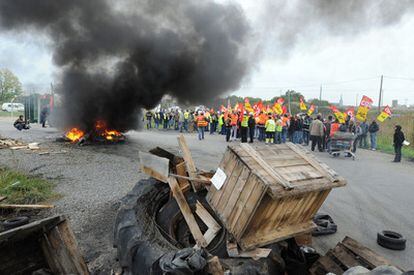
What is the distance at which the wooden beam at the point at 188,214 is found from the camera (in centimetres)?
366

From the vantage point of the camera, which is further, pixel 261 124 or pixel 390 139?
pixel 390 139

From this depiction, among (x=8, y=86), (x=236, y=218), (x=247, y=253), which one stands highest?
(x=8, y=86)

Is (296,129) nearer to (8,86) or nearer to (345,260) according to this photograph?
(345,260)

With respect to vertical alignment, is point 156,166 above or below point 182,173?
above

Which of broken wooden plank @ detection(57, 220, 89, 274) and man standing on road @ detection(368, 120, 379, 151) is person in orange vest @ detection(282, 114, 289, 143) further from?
broken wooden plank @ detection(57, 220, 89, 274)

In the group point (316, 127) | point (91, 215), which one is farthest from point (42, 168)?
point (316, 127)

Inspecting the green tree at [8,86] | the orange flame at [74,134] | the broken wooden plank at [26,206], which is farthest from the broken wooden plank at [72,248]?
the green tree at [8,86]

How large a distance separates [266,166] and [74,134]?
1205 cm

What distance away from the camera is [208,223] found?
3.79m

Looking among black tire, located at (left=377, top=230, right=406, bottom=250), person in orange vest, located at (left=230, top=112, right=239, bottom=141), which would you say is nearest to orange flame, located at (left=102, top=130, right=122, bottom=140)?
person in orange vest, located at (left=230, top=112, right=239, bottom=141)

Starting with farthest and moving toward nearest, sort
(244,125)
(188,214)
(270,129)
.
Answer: (244,125) < (270,129) < (188,214)

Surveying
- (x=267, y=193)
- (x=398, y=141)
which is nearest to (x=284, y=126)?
(x=398, y=141)

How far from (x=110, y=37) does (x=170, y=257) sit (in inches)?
519

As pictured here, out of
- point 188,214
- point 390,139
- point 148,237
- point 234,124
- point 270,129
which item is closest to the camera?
point 148,237
